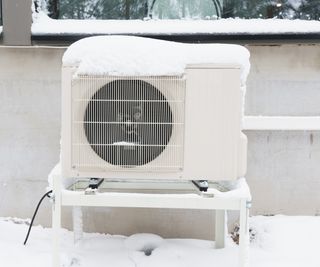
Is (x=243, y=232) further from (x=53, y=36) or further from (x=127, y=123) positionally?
(x=53, y=36)

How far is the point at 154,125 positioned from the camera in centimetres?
232

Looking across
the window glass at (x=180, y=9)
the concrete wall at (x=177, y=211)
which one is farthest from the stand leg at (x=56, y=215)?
the window glass at (x=180, y=9)

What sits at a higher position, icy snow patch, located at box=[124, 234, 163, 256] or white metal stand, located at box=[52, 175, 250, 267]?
white metal stand, located at box=[52, 175, 250, 267]

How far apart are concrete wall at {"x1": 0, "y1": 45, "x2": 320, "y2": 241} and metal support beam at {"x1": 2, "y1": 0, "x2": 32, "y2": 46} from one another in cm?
7

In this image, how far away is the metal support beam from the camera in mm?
3248

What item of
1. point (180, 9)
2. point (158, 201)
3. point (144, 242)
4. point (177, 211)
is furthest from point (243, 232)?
point (180, 9)

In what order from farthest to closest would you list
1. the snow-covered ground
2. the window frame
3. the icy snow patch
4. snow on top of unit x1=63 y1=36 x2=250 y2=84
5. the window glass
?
1. the window glass
2. the window frame
3. the icy snow patch
4. the snow-covered ground
5. snow on top of unit x1=63 y1=36 x2=250 y2=84

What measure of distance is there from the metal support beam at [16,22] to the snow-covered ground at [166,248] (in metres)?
1.25

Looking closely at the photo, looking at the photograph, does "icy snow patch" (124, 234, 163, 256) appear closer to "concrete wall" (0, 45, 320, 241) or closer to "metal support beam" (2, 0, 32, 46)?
"concrete wall" (0, 45, 320, 241)

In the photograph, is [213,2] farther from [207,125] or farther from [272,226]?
[272,226]

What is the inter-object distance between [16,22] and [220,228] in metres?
1.91

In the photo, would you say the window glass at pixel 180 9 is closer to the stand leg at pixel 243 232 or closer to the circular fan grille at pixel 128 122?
the circular fan grille at pixel 128 122

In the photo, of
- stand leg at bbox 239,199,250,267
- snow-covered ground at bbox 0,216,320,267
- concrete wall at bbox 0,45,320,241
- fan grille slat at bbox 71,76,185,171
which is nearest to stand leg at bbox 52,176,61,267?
fan grille slat at bbox 71,76,185,171

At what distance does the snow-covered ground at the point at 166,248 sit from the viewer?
288 centimetres
